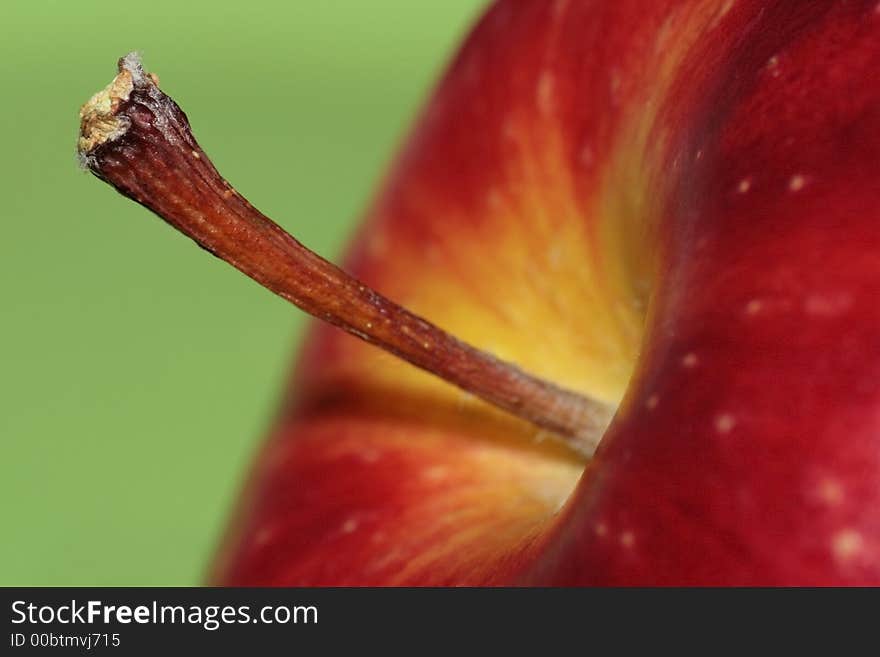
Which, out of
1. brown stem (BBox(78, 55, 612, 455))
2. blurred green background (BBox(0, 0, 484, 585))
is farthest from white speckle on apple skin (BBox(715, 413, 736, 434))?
blurred green background (BBox(0, 0, 484, 585))

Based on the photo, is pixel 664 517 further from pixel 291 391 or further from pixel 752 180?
pixel 291 391

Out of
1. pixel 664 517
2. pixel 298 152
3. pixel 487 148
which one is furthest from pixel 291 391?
pixel 298 152

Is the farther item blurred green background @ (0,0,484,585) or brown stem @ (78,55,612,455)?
blurred green background @ (0,0,484,585)

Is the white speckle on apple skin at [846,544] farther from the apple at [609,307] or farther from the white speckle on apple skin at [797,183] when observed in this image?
the white speckle on apple skin at [797,183]

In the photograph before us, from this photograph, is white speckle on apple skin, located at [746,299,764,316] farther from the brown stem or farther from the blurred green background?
the blurred green background

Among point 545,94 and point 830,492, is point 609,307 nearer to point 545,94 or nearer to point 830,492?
point 545,94

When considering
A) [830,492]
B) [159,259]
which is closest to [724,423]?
[830,492]

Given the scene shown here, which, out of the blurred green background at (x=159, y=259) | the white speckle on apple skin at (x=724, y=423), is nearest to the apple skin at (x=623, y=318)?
the white speckle on apple skin at (x=724, y=423)

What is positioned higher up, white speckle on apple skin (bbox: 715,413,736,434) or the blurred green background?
the blurred green background
